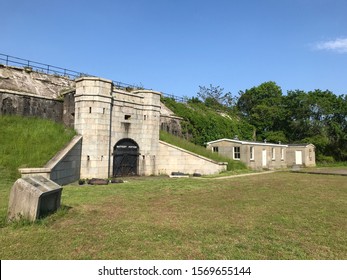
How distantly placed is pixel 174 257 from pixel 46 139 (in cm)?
1410

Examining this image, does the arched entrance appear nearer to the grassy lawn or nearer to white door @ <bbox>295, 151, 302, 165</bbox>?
the grassy lawn

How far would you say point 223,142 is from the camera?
1121 inches

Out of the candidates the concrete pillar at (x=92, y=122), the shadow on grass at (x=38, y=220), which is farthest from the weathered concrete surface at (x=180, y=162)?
the shadow on grass at (x=38, y=220)

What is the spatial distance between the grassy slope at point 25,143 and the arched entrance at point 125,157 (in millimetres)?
3486

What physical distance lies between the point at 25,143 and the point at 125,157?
6.98m

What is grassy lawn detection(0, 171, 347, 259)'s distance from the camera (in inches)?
191

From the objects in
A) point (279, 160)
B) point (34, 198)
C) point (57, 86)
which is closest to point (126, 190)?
point (34, 198)

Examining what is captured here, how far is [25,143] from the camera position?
50.6 ft

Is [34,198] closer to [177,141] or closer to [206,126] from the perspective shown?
[177,141]

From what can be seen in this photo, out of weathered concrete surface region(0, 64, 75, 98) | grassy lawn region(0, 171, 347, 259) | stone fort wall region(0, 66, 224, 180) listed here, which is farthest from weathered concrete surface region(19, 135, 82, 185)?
weathered concrete surface region(0, 64, 75, 98)

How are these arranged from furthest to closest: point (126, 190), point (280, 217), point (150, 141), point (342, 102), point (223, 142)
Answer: point (342, 102) < point (223, 142) < point (150, 141) < point (126, 190) < point (280, 217)

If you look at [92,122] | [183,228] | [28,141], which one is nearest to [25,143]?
[28,141]

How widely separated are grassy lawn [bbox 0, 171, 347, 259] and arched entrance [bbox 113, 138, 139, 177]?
31.4 ft

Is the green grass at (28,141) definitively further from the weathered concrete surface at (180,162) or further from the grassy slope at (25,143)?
the weathered concrete surface at (180,162)
